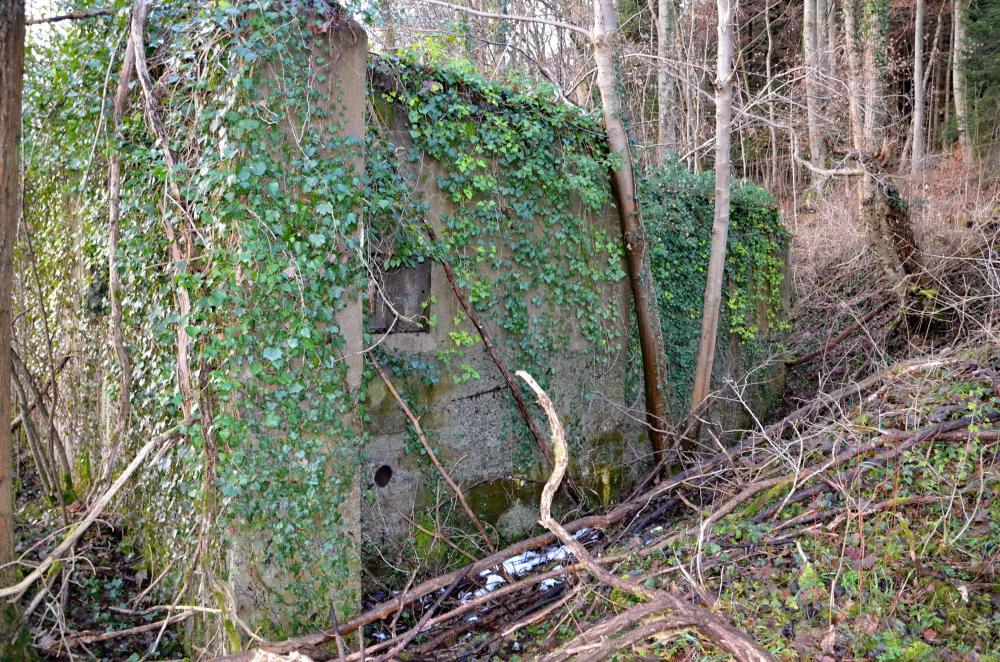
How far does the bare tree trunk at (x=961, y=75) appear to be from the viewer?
54.9ft

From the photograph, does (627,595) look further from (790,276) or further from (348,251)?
(790,276)

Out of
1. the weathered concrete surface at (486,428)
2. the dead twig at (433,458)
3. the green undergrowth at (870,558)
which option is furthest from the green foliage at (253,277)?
the green undergrowth at (870,558)

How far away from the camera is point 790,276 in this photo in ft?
35.5

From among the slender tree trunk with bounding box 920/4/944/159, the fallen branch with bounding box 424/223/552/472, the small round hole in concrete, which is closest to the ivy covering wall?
the fallen branch with bounding box 424/223/552/472

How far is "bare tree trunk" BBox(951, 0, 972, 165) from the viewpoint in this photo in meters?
16.7

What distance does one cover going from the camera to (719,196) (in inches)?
311

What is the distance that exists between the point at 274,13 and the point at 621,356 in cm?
493

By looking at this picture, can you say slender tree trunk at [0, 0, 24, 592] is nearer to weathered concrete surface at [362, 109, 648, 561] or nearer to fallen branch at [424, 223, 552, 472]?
weathered concrete surface at [362, 109, 648, 561]

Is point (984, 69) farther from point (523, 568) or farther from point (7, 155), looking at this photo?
point (7, 155)

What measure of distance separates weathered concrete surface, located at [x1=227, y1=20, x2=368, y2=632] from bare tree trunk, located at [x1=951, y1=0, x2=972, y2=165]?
16462 millimetres

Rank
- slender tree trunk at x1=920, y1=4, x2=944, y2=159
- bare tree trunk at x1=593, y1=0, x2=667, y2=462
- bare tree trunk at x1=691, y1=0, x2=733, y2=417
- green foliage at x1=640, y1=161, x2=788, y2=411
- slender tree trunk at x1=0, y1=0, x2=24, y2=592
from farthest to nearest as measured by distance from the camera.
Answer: slender tree trunk at x1=920, y1=4, x2=944, y2=159 → green foliage at x1=640, y1=161, x2=788, y2=411 → bare tree trunk at x1=691, y1=0, x2=733, y2=417 → bare tree trunk at x1=593, y1=0, x2=667, y2=462 → slender tree trunk at x1=0, y1=0, x2=24, y2=592

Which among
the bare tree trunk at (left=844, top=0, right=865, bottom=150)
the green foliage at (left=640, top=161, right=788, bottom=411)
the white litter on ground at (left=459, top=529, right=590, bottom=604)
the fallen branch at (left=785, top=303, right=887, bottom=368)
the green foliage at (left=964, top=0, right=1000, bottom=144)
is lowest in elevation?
the white litter on ground at (left=459, top=529, right=590, bottom=604)

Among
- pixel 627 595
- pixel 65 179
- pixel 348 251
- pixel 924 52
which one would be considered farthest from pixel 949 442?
pixel 924 52

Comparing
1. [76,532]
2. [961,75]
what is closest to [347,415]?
[76,532]
